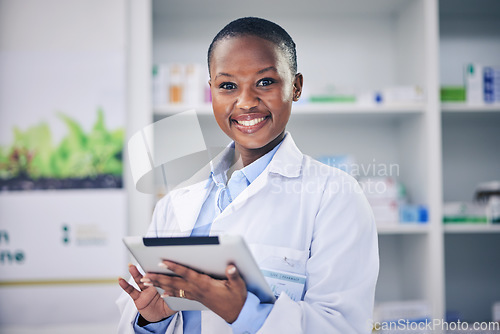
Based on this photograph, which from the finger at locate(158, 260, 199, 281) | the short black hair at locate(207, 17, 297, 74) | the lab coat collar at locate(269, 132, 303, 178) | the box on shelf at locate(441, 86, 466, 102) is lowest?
the finger at locate(158, 260, 199, 281)

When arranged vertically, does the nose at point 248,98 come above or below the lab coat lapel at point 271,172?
above

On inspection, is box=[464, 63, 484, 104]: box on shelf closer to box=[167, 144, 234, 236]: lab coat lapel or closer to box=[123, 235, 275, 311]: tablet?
box=[167, 144, 234, 236]: lab coat lapel

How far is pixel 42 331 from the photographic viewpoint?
6.63ft

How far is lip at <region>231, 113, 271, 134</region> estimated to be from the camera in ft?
2.89

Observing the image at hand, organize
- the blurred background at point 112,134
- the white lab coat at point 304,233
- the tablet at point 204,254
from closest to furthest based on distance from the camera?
the tablet at point 204,254, the white lab coat at point 304,233, the blurred background at point 112,134

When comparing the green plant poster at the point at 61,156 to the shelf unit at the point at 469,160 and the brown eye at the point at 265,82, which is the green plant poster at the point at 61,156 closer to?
the brown eye at the point at 265,82

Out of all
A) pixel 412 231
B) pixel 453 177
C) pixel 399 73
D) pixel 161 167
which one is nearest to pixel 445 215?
pixel 412 231

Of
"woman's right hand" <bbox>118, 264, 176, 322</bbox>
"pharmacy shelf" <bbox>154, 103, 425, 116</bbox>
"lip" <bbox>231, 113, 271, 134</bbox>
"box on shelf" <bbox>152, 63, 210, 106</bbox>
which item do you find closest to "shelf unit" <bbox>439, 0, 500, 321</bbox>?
"pharmacy shelf" <bbox>154, 103, 425, 116</bbox>

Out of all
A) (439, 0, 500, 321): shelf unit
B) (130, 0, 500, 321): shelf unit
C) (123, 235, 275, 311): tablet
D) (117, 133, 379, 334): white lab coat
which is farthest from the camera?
(439, 0, 500, 321): shelf unit

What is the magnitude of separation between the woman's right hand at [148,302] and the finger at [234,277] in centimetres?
19

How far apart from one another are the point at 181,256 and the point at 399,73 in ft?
6.50

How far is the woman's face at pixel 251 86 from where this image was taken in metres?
0.85

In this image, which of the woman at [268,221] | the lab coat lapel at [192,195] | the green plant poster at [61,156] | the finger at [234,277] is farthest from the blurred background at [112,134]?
the finger at [234,277]

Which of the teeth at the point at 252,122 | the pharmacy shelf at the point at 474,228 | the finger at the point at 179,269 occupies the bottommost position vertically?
the pharmacy shelf at the point at 474,228
